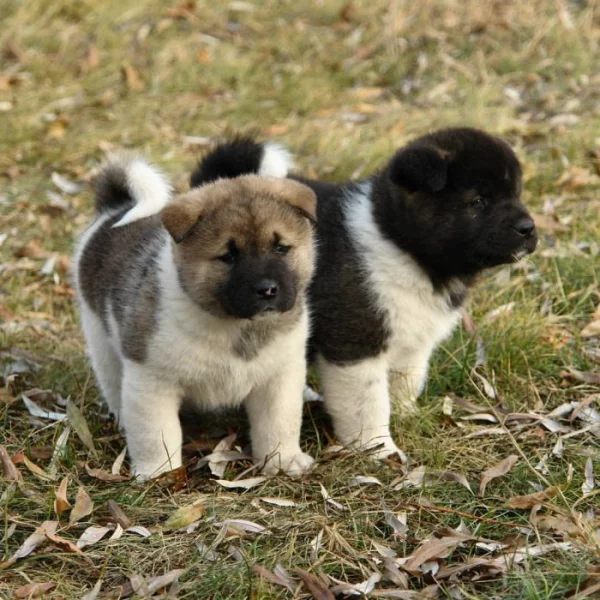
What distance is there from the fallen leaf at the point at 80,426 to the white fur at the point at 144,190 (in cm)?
99

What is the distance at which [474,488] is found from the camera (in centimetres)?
491

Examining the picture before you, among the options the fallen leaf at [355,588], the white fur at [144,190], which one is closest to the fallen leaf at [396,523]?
the fallen leaf at [355,588]

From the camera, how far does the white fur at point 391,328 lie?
530cm

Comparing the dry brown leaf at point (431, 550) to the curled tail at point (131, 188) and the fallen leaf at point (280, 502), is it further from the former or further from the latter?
the curled tail at point (131, 188)

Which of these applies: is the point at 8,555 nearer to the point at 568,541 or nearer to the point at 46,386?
the point at 46,386

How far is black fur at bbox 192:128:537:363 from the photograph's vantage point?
5094mm

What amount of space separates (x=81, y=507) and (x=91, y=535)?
218 millimetres

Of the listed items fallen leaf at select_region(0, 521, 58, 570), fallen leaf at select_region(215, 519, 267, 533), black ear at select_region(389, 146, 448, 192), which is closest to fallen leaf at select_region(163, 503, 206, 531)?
fallen leaf at select_region(215, 519, 267, 533)

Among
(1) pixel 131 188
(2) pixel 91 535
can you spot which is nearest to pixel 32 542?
(2) pixel 91 535

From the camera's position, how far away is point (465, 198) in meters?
5.13

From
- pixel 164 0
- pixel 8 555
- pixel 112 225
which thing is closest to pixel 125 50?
pixel 164 0

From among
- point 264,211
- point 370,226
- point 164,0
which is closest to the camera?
point 264,211

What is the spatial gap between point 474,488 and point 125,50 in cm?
787

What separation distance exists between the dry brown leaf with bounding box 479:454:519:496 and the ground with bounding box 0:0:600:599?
0.04ft
